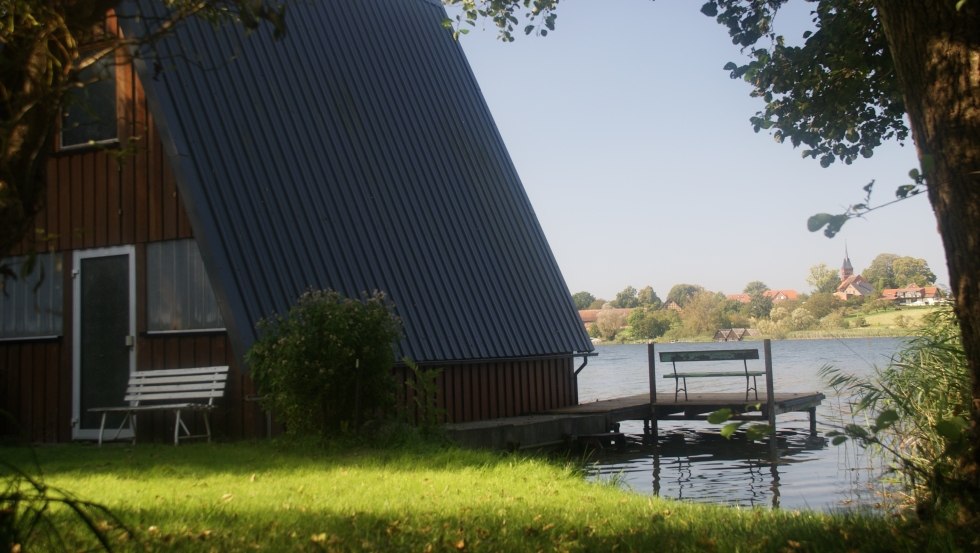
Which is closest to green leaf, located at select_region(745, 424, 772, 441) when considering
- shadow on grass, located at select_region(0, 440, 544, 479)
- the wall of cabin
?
shadow on grass, located at select_region(0, 440, 544, 479)

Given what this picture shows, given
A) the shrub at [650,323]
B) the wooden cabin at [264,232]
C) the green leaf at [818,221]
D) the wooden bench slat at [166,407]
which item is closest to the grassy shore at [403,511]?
the wooden bench slat at [166,407]

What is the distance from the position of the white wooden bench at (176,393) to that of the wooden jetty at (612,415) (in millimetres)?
2862

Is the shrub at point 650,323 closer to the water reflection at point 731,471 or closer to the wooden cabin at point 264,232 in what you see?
the water reflection at point 731,471

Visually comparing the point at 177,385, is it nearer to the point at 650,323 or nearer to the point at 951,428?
the point at 951,428

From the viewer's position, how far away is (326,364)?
10344 millimetres

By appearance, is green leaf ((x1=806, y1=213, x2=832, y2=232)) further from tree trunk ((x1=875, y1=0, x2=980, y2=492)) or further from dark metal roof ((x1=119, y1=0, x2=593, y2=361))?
dark metal roof ((x1=119, y1=0, x2=593, y2=361))

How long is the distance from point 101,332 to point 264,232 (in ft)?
7.83

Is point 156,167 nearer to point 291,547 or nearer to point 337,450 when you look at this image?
point 337,450

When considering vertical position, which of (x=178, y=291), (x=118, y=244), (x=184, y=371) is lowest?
(x=184, y=371)

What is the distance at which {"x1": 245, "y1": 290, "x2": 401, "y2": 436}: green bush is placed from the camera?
33.9 ft

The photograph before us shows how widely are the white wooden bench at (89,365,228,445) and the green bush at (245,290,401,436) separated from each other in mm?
991

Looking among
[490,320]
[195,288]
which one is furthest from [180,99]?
[490,320]

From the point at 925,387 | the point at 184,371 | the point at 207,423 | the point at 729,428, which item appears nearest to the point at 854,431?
the point at 729,428

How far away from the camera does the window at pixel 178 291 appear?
1202 cm
